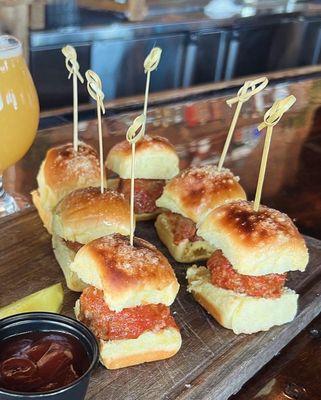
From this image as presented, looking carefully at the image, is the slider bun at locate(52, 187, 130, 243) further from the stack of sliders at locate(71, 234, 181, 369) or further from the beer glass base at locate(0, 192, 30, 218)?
the beer glass base at locate(0, 192, 30, 218)

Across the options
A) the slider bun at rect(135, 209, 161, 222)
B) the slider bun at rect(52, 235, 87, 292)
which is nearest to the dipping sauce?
the slider bun at rect(52, 235, 87, 292)

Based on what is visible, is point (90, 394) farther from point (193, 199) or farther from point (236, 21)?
point (236, 21)

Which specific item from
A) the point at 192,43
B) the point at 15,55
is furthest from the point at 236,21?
the point at 15,55

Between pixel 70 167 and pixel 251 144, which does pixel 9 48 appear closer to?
pixel 70 167

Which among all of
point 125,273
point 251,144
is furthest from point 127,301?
point 251,144

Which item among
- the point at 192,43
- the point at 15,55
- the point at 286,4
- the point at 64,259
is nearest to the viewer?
the point at 64,259

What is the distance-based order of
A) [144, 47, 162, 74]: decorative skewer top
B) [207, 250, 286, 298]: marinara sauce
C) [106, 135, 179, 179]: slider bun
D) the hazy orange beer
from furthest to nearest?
[106, 135, 179, 179]: slider bun < the hazy orange beer < [144, 47, 162, 74]: decorative skewer top < [207, 250, 286, 298]: marinara sauce
